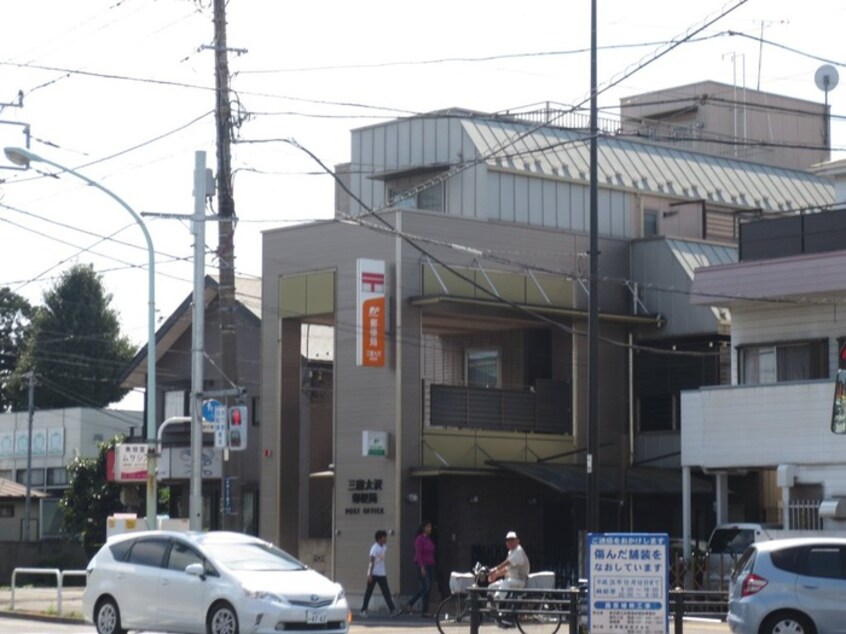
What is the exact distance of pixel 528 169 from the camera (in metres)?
36.8

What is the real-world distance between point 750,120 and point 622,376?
1544 centimetres

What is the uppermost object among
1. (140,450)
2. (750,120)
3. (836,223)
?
(750,120)

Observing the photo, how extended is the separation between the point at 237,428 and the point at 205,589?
601cm

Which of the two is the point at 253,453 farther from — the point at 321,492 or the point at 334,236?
the point at 334,236

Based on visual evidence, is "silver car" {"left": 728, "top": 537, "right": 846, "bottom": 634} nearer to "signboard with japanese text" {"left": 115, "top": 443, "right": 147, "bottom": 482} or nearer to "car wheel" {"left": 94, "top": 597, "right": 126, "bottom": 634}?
"car wheel" {"left": 94, "top": 597, "right": 126, "bottom": 634}

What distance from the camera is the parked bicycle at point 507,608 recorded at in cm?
2064

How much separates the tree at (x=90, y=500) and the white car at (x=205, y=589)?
26.4m

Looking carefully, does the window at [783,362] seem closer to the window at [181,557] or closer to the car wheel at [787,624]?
the car wheel at [787,624]

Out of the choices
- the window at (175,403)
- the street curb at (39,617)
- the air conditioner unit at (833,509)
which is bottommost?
the street curb at (39,617)

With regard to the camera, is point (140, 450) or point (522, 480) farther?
point (522, 480)

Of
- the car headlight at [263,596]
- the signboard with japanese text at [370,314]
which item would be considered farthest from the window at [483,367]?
the car headlight at [263,596]

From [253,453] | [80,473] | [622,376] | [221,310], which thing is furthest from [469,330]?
[80,473]

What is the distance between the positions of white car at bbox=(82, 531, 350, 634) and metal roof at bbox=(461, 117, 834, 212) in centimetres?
1518

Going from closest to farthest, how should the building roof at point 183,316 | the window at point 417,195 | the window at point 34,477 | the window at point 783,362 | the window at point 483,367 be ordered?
the window at point 783,362
the window at point 417,195
the window at point 483,367
the building roof at point 183,316
the window at point 34,477
